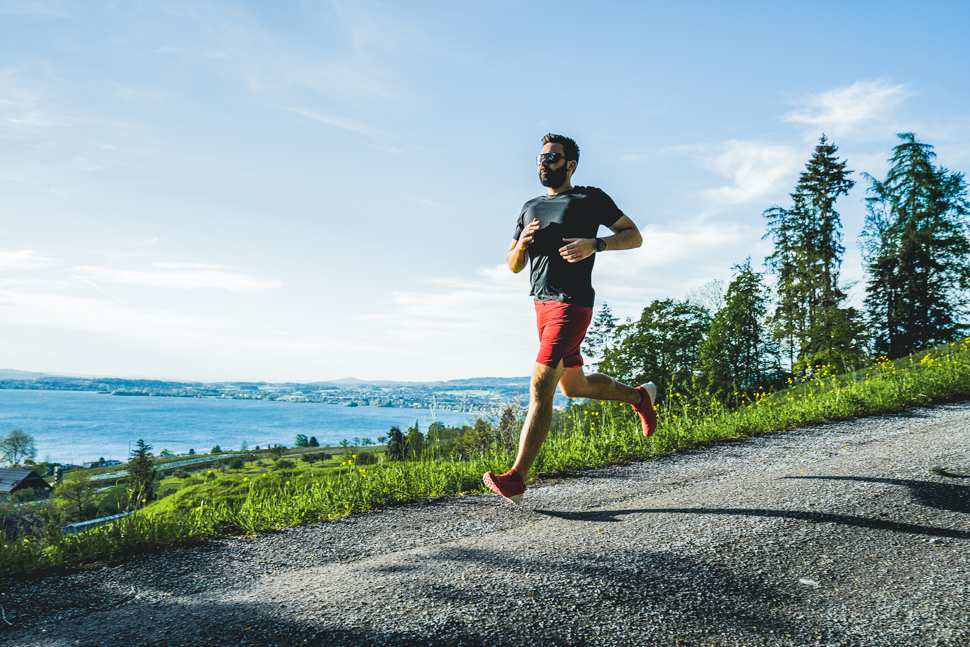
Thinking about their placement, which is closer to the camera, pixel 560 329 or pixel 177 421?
pixel 560 329

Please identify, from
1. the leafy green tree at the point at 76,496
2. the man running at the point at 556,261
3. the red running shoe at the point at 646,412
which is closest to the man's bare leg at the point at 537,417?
the man running at the point at 556,261

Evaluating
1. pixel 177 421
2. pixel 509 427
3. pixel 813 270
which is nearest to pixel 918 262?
pixel 813 270

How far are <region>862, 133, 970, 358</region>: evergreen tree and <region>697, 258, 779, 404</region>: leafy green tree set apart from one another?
20.2ft

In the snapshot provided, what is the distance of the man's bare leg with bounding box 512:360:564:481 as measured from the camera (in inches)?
161

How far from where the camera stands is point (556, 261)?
4.18 m

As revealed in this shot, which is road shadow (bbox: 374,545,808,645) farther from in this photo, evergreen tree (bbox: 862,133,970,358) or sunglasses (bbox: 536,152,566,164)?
evergreen tree (bbox: 862,133,970,358)

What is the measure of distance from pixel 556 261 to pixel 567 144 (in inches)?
33.9

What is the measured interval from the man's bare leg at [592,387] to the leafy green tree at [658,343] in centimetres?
2763

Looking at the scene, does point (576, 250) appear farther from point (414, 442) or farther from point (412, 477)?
point (414, 442)

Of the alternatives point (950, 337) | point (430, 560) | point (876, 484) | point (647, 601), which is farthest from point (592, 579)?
point (950, 337)

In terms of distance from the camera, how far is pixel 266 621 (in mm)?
2477

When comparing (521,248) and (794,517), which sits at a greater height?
(521,248)

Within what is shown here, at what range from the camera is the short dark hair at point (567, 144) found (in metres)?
4.38

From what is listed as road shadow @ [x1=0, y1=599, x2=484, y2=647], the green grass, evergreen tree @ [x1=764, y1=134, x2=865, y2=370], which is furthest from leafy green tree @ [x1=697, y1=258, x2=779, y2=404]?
road shadow @ [x1=0, y1=599, x2=484, y2=647]
